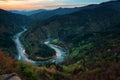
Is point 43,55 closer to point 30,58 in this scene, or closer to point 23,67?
point 30,58

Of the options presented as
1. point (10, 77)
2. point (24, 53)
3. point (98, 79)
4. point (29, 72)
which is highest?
point (10, 77)

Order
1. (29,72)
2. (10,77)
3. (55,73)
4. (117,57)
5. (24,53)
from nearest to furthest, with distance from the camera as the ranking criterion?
(10,77)
(29,72)
(55,73)
(117,57)
(24,53)

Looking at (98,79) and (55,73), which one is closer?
(98,79)

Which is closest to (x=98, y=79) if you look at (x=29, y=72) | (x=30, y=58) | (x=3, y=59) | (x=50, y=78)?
(x=50, y=78)

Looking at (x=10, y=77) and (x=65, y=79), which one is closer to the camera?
(x=10, y=77)

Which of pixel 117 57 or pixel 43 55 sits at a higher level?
pixel 117 57

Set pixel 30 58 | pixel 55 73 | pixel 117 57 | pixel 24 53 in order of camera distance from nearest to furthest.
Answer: pixel 55 73 → pixel 117 57 → pixel 30 58 → pixel 24 53

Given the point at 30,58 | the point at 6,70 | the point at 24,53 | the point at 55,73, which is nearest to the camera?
the point at 6,70

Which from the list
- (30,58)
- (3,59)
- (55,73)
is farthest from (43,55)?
(3,59)

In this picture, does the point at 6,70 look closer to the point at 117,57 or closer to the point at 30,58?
the point at 117,57
